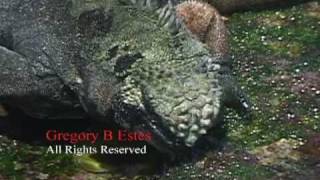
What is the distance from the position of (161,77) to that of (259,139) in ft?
1.74

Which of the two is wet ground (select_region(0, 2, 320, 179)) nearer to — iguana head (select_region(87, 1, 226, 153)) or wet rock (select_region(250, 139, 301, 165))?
wet rock (select_region(250, 139, 301, 165))

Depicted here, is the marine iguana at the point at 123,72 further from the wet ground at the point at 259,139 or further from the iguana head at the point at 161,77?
the wet ground at the point at 259,139

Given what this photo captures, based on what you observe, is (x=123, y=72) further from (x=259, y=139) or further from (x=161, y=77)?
(x=259, y=139)

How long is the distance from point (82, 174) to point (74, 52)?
0.47m

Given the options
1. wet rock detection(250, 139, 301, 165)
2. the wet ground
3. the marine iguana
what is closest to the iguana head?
the marine iguana

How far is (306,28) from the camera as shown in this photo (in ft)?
13.9

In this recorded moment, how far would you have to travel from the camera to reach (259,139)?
3301mm

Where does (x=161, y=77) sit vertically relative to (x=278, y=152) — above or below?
above

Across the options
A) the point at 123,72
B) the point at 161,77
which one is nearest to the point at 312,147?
the point at 161,77

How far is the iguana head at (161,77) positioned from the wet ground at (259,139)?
0.19 metres

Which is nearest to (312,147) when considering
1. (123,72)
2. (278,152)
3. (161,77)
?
(278,152)

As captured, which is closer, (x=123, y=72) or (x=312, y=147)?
(x=123, y=72)

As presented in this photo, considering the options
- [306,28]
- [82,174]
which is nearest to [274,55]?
[306,28]

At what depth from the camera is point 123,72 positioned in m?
3.06
